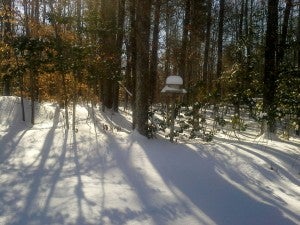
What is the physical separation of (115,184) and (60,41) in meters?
5.45

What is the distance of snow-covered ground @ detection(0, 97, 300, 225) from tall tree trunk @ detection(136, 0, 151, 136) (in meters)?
0.40

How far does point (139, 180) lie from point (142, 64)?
3.40 metres

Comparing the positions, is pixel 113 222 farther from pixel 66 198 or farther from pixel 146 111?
pixel 146 111

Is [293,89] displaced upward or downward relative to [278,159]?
upward

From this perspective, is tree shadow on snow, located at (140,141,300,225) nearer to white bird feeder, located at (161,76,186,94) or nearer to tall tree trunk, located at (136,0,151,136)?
tall tree trunk, located at (136,0,151,136)

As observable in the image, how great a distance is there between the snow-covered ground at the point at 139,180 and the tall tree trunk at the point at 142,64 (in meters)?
0.40

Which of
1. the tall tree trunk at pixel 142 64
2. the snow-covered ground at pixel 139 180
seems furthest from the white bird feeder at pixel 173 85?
the snow-covered ground at pixel 139 180

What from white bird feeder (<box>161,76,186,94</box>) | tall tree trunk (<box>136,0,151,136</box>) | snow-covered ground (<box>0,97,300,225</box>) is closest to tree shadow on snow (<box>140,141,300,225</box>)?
snow-covered ground (<box>0,97,300,225</box>)

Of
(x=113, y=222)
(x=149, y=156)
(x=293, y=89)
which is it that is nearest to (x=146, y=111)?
(x=149, y=156)

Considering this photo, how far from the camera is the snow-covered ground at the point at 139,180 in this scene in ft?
17.7

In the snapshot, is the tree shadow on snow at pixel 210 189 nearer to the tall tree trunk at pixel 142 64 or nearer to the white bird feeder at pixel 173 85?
the tall tree trunk at pixel 142 64

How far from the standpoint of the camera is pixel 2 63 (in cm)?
1253

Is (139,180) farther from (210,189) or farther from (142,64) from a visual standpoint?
(142,64)

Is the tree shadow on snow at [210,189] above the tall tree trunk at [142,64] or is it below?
below
